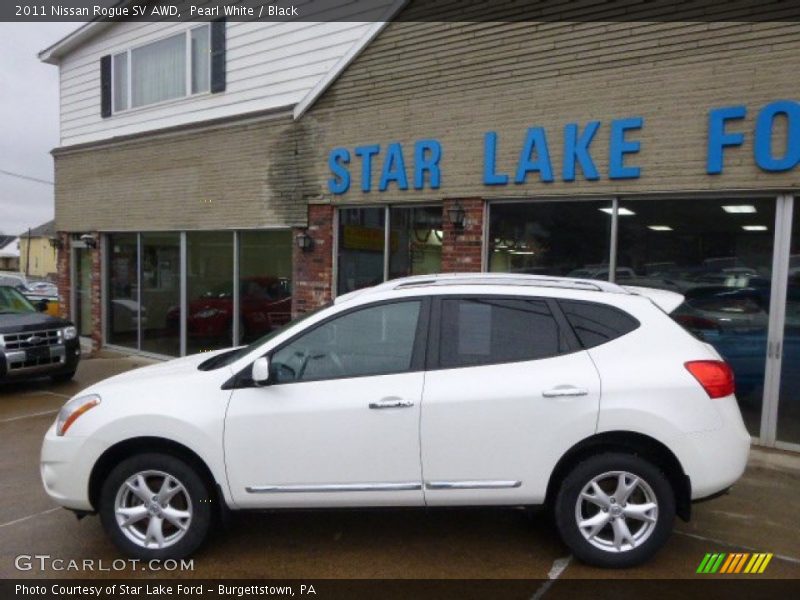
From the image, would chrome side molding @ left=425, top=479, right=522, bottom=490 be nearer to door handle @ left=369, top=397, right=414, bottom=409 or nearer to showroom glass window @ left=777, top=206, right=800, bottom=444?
door handle @ left=369, top=397, right=414, bottom=409

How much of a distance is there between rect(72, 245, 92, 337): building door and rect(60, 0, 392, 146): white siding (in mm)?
2343

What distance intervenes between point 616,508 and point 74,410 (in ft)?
10.6

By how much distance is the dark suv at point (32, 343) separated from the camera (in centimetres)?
808

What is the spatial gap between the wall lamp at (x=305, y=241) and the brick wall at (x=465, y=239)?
2.15m

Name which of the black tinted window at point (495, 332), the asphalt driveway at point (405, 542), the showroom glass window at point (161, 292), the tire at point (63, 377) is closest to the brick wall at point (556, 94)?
the asphalt driveway at point (405, 542)

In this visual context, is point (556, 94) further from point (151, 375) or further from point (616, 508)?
point (151, 375)

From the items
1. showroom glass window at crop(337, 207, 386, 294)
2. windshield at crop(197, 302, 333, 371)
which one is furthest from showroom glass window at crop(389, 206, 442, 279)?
windshield at crop(197, 302, 333, 371)

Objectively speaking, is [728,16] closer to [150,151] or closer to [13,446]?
[13,446]

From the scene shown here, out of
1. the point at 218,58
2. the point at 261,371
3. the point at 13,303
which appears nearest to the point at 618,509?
the point at 261,371

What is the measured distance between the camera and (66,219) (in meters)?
12.8

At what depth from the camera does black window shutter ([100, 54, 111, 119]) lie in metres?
11.9

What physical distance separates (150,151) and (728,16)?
9182mm

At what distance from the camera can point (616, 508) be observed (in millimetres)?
3486
